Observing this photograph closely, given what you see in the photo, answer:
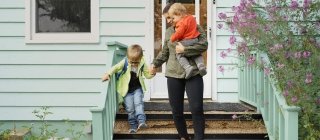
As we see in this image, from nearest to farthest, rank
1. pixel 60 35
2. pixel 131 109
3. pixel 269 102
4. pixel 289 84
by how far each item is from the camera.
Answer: pixel 289 84 < pixel 269 102 < pixel 131 109 < pixel 60 35

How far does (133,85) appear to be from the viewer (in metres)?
5.86

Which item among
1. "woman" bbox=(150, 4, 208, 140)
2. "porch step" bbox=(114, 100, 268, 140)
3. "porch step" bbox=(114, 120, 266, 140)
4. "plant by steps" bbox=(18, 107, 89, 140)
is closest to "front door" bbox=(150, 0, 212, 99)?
"porch step" bbox=(114, 100, 268, 140)

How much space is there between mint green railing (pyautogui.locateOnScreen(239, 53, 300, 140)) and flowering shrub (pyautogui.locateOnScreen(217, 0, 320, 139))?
13 cm

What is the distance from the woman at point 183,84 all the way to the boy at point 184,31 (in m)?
0.04

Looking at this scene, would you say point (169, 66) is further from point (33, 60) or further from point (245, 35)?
point (33, 60)

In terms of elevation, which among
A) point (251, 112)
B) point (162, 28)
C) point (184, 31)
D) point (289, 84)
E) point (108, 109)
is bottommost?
point (251, 112)

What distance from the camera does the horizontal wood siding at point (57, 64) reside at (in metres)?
7.19

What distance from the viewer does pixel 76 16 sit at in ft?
24.2

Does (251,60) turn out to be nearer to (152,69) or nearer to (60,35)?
(152,69)

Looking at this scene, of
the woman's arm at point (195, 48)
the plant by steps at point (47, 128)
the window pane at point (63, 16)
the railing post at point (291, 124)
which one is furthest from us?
the window pane at point (63, 16)

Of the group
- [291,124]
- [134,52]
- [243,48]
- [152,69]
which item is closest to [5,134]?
[134,52]

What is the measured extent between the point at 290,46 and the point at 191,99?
1.49 m

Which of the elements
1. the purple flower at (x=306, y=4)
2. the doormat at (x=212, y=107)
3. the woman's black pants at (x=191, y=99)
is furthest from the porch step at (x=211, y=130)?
the purple flower at (x=306, y=4)

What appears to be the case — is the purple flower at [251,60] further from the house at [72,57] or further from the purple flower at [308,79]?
the house at [72,57]
